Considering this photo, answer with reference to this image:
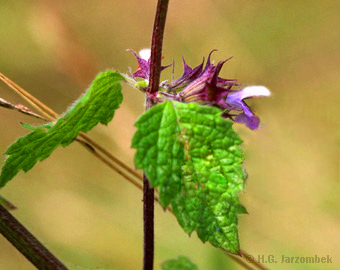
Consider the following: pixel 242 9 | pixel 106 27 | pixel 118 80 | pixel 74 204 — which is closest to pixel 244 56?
pixel 242 9

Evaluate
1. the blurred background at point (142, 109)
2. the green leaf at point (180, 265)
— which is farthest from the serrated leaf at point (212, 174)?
the blurred background at point (142, 109)

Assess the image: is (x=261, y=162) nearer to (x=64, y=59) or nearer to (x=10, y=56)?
(x=64, y=59)

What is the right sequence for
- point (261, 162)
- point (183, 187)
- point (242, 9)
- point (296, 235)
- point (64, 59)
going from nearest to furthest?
point (183, 187)
point (296, 235)
point (261, 162)
point (64, 59)
point (242, 9)

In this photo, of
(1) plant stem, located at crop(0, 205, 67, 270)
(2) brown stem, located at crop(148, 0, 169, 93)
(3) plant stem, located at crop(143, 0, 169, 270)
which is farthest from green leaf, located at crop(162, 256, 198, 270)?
(2) brown stem, located at crop(148, 0, 169, 93)

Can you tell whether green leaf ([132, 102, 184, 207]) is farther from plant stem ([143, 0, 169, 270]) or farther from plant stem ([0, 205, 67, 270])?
plant stem ([0, 205, 67, 270])

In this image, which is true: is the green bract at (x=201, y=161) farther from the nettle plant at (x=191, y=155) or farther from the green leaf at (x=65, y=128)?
the green leaf at (x=65, y=128)

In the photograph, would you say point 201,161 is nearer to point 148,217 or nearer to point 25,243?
point 148,217
